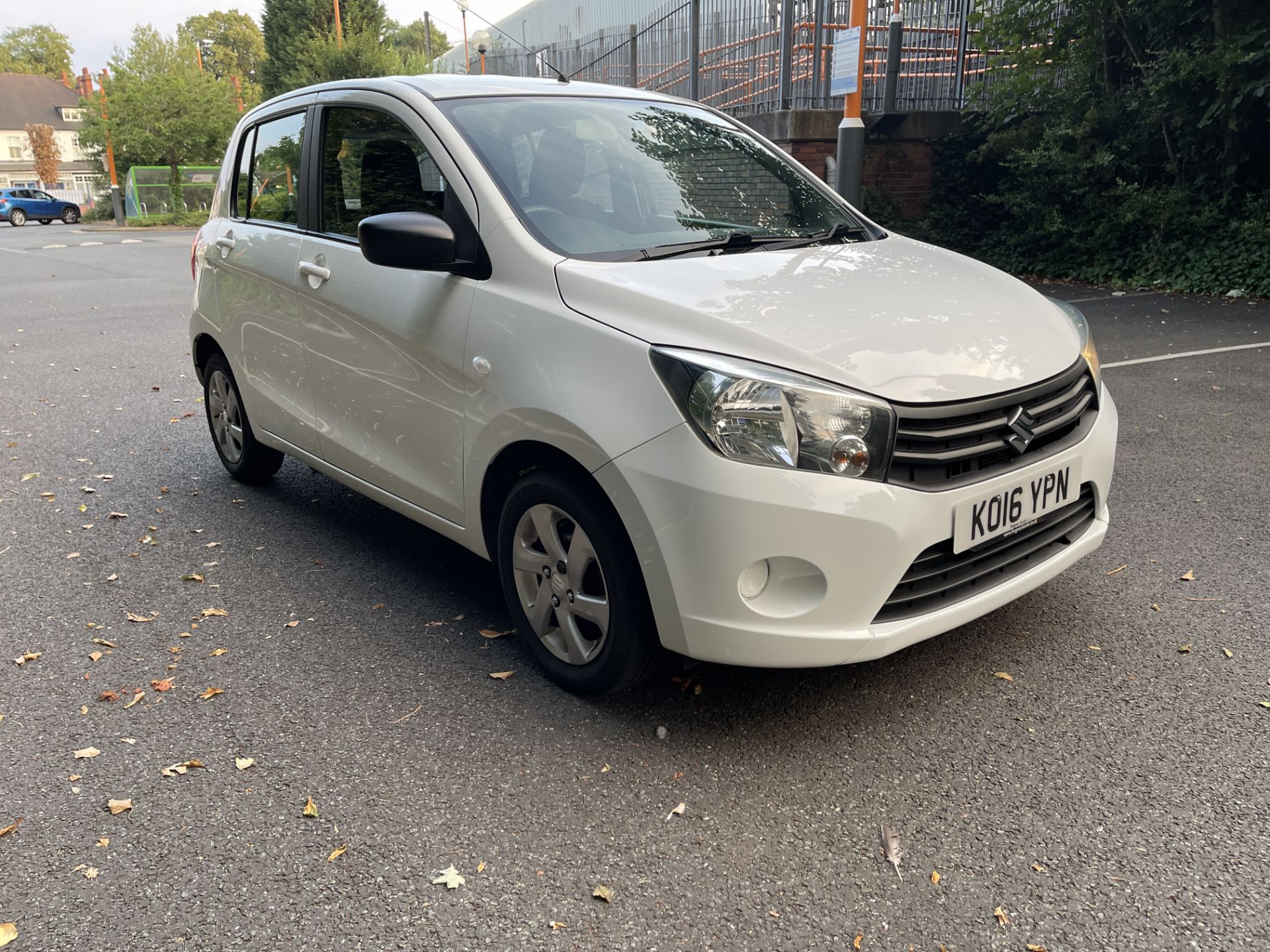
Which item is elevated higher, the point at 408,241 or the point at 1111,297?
the point at 408,241

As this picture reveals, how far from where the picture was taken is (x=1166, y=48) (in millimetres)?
11766

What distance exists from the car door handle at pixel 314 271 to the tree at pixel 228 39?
99.7 meters

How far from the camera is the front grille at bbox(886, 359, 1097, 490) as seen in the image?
2.63 m

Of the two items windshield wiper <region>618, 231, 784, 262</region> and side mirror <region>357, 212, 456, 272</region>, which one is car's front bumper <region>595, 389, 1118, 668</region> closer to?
windshield wiper <region>618, 231, 784, 262</region>

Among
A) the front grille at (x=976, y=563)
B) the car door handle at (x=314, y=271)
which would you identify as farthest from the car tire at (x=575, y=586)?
the car door handle at (x=314, y=271)

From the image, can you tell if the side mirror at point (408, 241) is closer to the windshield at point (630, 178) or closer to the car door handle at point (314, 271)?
the windshield at point (630, 178)

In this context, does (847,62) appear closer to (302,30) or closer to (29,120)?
(302,30)

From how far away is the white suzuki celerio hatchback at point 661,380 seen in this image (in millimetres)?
2600

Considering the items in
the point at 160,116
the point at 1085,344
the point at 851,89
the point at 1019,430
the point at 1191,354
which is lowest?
the point at 1191,354

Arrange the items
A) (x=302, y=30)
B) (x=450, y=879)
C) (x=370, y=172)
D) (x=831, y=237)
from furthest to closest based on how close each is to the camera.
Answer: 1. (x=302, y=30)
2. (x=370, y=172)
3. (x=831, y=237)
4. (x=450, y=879)

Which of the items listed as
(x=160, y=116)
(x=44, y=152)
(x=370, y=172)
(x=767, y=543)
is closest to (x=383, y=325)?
(x=370, y=172)

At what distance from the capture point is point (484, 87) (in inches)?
150

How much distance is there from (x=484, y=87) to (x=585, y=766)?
245 centimetres

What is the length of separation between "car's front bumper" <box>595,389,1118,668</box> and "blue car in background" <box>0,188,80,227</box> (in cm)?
4893
